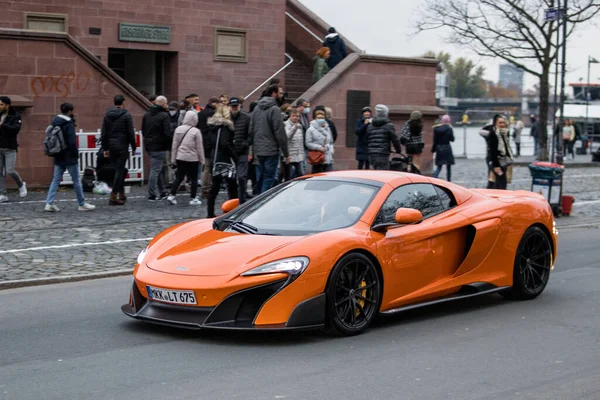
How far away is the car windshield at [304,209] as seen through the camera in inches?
314

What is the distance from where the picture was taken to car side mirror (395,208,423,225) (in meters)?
7.82

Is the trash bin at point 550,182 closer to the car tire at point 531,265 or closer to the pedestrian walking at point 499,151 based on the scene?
the pedestrian walking at point 499,151

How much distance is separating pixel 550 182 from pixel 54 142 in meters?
8.56

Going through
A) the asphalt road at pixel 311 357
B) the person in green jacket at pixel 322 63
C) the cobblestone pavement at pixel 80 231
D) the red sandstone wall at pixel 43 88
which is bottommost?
the asphalt road at pixel 311 357

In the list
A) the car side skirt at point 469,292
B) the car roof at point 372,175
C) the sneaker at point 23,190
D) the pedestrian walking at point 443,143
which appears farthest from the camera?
the pedestrian walking at point 443,143

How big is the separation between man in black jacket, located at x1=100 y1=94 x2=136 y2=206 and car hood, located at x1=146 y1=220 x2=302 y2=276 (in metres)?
9.01

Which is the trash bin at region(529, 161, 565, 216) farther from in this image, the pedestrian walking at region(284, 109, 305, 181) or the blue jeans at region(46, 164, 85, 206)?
the blue jeans at region(46, 164, 85, 206)

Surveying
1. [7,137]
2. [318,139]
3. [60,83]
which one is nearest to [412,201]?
[318,139]

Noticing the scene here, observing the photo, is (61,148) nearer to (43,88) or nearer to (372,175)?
(43,88)

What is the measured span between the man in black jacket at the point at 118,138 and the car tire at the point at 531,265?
29.8 feet

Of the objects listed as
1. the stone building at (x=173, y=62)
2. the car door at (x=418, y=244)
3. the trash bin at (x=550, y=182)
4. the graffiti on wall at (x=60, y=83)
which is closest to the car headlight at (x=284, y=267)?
the car door at (x=418, y=244)

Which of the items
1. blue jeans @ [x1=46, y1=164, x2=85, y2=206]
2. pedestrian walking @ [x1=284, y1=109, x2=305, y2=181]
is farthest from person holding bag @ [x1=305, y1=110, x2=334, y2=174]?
blue jeans @ [x1=46, y1=164, x2=85, y2=206]

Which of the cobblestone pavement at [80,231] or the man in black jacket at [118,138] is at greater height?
the man in black jacket at [118,138]

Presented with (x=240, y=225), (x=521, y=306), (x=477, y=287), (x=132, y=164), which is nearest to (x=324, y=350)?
(x=240, y=225)
